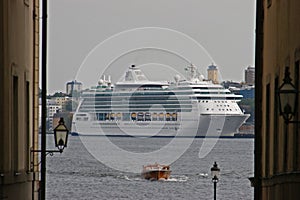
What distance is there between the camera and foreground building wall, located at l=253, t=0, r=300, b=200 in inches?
532

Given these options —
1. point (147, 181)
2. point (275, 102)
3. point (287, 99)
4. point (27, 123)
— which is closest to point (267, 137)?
point (275, 102)

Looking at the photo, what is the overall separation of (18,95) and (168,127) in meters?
122

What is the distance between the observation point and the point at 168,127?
452ft

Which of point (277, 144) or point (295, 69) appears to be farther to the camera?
point (277, 144)

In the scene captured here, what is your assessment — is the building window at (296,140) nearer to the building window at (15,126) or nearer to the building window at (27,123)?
the building window at (15,126)

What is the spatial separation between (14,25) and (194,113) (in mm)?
115416

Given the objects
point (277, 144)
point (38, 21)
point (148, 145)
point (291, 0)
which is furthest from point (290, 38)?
point (148, 145)

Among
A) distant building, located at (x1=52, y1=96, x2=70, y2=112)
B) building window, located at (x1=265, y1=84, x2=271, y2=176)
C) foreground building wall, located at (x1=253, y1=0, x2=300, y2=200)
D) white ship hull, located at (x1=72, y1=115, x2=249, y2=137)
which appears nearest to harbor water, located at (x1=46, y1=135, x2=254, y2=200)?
white ship hull, located at (x1=72, y1=115, x2=249, y2=137)

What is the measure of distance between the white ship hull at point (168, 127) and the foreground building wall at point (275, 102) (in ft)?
349

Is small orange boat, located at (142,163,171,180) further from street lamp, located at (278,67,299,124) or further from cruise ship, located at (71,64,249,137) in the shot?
street lamp, located at (278,67,299,124)

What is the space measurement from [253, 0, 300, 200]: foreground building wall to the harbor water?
35.7 metres

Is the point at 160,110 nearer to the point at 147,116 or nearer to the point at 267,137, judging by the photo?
the point at 147,116

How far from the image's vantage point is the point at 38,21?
19125 mm

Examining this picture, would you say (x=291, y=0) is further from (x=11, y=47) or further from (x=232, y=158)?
(x=232, y=158)
